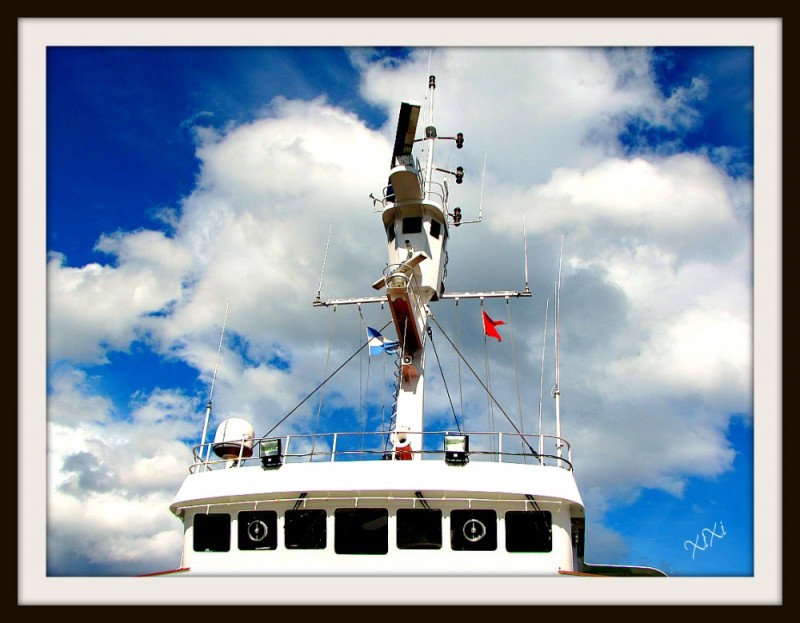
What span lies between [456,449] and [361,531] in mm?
2967

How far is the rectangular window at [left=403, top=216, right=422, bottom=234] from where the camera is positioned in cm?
2358

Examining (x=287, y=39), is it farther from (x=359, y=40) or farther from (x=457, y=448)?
(x=457, y=448)

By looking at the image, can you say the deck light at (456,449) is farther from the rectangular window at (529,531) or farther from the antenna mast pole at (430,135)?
Answer: the antenna mast pole at (430,135)

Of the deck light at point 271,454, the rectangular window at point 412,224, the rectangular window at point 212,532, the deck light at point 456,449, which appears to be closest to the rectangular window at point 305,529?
the deck light at point 271,454

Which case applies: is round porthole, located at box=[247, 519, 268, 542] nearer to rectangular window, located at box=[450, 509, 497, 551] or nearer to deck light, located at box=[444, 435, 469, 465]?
rectangular window, located at box=[450, 509, 497, 551]

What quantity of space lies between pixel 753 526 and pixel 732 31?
8.72m

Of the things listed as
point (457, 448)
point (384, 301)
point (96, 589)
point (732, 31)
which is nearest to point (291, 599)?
point (96, 589)

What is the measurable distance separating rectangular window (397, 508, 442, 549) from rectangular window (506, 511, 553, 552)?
164 cm

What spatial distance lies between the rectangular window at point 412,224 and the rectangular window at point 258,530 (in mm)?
10873

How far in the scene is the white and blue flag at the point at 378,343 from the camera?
22.4m

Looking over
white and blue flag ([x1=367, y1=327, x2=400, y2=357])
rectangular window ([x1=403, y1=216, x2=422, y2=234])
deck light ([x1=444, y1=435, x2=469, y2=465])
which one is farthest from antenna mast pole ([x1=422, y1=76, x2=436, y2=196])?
deck light ([x1=444, y1=435, x2=469, y2=465])

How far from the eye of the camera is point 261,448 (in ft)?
57.7

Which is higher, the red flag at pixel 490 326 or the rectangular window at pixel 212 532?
the red flag at pixel 490 326

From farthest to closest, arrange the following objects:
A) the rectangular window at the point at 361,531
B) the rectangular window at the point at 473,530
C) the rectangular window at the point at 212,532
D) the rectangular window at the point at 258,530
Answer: the rectangular window at the point at 212,532 < the rectangular window at the point at 258,530 < the rectangular window at the point at 361,531 < the rectangular window at the point at 473,530
